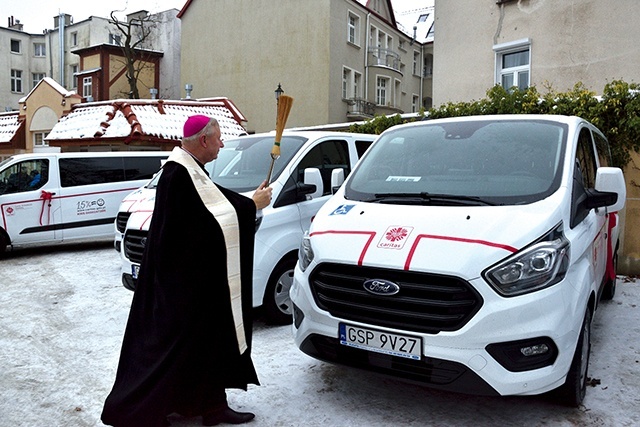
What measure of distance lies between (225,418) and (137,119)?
1887cm

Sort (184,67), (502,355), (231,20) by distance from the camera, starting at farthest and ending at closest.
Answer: (184,67) < (231,20) < (502,355)

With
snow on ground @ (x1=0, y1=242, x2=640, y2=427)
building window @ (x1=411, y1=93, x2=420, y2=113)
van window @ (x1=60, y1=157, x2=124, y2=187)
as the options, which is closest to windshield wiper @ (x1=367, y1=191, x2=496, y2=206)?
snow on ground @ (x1=0, y1=242, x2=640, y2=427)

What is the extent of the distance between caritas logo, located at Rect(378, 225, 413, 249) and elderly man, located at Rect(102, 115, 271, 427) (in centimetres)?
84

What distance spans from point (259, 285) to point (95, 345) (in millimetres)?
1617

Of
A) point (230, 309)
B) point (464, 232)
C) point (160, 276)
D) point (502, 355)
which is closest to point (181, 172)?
point (160, 276)

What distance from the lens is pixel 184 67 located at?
104ft

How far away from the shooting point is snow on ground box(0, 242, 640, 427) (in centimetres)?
368

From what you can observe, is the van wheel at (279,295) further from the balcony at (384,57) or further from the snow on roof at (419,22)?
the snow on roof at (419,22)

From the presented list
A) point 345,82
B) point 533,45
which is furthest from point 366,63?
point 533,45

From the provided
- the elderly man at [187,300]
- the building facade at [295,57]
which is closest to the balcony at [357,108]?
the building facade at [295,57]

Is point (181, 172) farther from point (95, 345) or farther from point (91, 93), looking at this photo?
point (91, 93)

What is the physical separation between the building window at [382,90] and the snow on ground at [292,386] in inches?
1035

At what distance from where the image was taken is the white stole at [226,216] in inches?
132

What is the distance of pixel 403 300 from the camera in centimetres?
336
